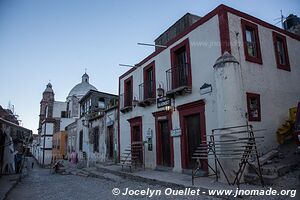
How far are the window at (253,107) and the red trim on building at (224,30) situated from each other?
72.4 inches

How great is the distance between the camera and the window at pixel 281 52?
32.8 ft

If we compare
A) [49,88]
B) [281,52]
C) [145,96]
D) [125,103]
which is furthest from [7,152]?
[49,88]

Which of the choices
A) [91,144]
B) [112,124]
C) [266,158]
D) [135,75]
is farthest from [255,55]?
[91,144]

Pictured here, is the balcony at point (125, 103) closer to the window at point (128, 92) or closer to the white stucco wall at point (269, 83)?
the window at point (128, 92)

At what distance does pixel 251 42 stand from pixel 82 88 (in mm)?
36239

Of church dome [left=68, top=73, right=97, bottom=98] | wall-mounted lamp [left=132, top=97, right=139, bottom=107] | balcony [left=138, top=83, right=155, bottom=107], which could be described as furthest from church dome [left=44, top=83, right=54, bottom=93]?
balcony [left=138, top=83, right=155, bottom=107]

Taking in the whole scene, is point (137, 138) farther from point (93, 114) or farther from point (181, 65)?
point (93, 114)

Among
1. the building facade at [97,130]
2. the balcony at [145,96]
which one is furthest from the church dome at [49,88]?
the balcony at [145,96]

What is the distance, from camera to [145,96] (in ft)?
41.4

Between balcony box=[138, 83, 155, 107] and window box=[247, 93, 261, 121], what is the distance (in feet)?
15.7

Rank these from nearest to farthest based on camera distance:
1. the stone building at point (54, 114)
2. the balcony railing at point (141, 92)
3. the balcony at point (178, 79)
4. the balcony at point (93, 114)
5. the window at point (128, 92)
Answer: the balcony at point (178, 79) < the balcony railing at point (141, 92) < the window at point (128, 92) < the balcony at point (93, 114) < the stone building at point (54, 114)

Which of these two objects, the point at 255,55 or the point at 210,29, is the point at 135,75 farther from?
the point at 255,55

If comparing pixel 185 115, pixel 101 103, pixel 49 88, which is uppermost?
pixel 49 88

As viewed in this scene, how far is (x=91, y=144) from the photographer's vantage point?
19750 millimetres
